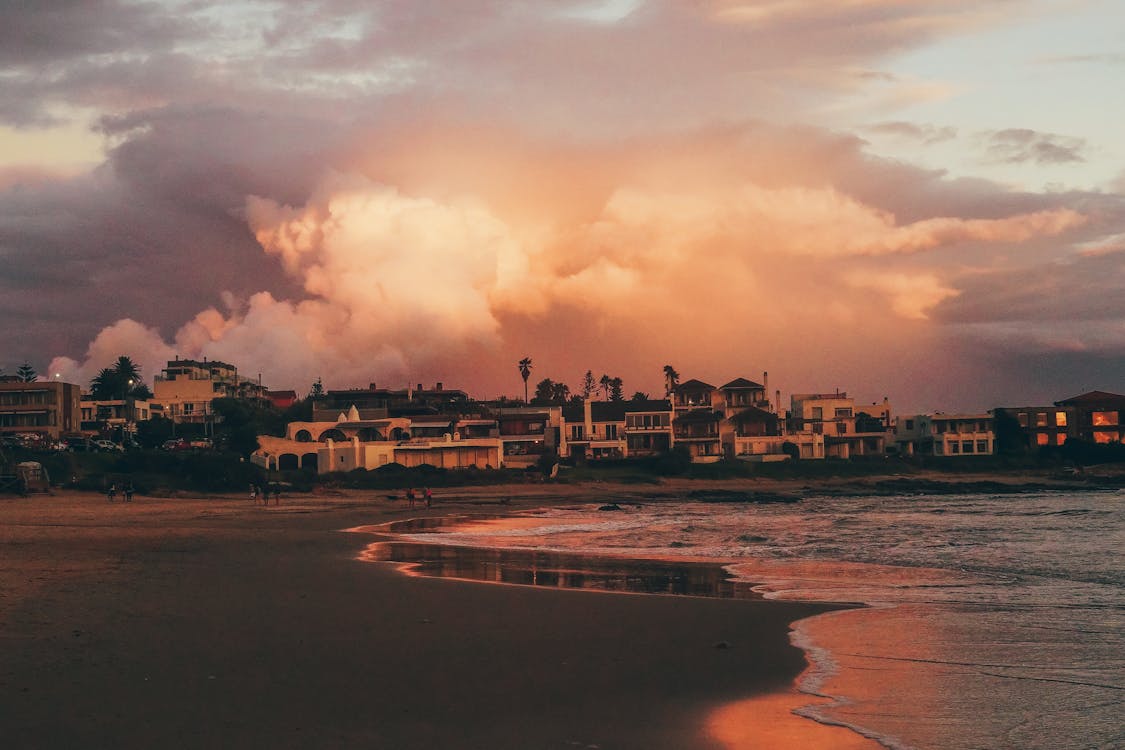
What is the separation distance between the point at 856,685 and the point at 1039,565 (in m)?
18.5

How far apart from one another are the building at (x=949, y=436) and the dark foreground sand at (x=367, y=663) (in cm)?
9661

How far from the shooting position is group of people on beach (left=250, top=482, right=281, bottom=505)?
202 ft

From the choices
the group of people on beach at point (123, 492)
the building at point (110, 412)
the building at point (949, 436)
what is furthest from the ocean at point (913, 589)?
the building at point (110, 412)

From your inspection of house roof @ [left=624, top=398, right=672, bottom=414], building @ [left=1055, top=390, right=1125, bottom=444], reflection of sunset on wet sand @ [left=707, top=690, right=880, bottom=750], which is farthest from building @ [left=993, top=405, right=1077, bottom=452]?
reflection of sunset on wet sand @ [left=707, top=690, right=880, bottom=750]

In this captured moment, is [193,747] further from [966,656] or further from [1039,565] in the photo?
[1039,565]

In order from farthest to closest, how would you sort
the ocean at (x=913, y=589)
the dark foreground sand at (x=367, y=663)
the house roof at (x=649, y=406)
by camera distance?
the house roof at (x=649, y=406)
the ocean at (x=913, y=589)
the dark foreground sand at (x=367, y=663)

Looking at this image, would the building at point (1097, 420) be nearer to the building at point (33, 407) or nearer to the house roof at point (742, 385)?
the house roof at point (742, 385)

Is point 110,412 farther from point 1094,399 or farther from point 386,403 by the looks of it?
point 1094,399

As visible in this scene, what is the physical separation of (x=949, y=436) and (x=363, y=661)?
350 feet

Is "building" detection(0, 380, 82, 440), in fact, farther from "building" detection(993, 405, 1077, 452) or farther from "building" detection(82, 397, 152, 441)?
"building" detection(993, 405, 1077, 452)

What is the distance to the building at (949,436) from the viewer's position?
367 ft

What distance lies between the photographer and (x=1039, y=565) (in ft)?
97.1

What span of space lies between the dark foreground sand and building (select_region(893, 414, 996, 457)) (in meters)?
96.6

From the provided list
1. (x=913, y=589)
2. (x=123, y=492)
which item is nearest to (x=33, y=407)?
(x=123, y=492)
